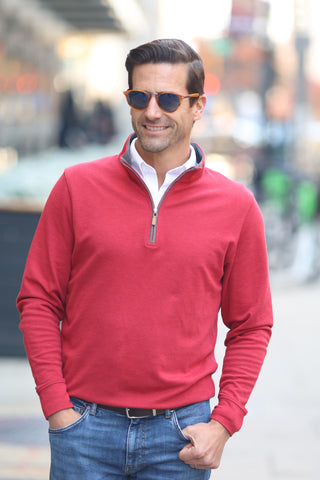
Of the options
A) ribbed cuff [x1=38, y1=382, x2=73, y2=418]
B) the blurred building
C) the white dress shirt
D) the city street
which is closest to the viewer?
ribbed cuff [x1=38, y1=382, x2=73, y2=418]

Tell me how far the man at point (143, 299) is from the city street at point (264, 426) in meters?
2.26

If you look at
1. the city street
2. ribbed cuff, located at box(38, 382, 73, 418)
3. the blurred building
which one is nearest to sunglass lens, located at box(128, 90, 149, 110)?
ribbed cuff, located at box(38, 382, 73, 418)

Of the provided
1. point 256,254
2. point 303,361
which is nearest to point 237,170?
point 303,361

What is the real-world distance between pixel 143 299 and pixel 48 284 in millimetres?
306

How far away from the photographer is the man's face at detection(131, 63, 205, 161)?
2346 mm

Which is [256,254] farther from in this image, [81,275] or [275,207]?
[275,207]

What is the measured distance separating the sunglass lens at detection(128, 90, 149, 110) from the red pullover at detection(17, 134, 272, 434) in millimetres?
168

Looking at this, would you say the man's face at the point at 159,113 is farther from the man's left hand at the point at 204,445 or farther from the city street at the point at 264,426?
the city street at the point at 264,426

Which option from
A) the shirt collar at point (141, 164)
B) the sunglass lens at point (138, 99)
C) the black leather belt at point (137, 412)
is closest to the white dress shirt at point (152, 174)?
the shirt collar at point (141, 164)

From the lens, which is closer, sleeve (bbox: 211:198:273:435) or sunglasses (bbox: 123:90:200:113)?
sunglasses (bbox: 123:90:200:113)

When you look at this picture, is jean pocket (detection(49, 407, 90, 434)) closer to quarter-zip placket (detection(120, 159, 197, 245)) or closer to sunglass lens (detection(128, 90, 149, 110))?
quarter-zip placket (detection(120, 159, 197, 245))

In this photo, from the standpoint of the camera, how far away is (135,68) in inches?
93.7

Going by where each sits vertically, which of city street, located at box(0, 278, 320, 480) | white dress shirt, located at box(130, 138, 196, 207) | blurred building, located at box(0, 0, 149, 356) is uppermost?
white dress shirt, located at box(130, 138, 196, 207)

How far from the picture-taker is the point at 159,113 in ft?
7.69
